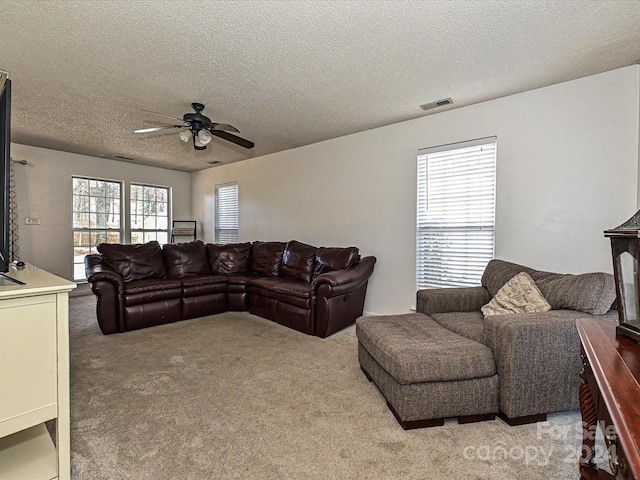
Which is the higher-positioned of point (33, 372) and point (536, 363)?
point (33, 372)

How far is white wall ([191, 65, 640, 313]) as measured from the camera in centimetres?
270

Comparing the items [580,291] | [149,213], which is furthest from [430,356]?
[149,213]

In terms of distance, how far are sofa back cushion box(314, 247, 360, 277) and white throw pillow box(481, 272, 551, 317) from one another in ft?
5.72

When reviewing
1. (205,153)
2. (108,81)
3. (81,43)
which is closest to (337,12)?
(81,43)

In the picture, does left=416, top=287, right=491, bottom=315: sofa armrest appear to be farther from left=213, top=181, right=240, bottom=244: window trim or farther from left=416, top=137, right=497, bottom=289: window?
left=213, top=181, right=240, bottom=244: window trim

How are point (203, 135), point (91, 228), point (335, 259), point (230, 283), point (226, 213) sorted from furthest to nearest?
point (226, 213) → point (91, 228) → point (230, 283) → point (335, 259) → point (203, 135)

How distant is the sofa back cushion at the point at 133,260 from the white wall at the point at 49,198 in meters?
1.92

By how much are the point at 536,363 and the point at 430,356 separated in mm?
604

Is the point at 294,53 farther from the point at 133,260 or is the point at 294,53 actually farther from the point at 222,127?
the point at 133,260

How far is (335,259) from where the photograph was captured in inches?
165

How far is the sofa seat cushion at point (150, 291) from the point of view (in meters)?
3.86

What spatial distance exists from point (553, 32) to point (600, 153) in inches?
47.2

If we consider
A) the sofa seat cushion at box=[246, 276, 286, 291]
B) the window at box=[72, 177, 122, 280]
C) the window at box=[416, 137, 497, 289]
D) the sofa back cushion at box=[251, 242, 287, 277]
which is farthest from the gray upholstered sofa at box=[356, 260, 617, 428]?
the window at box=[72, 177, 122, 280]

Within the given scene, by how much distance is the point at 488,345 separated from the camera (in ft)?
6.57
